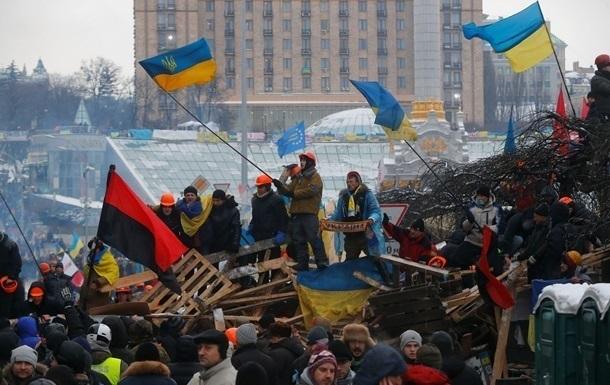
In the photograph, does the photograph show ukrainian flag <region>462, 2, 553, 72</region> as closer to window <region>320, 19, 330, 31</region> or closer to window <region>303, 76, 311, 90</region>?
window <region>303, 76, 311, 90</region>

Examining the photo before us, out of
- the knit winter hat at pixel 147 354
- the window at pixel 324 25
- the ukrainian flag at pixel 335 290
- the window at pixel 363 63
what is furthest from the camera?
the window at pixel 324 25

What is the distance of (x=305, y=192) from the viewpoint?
20203 millimetres

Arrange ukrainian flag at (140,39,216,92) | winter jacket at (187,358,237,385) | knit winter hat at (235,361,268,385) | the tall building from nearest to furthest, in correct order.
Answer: knit winter hat at (235,361,268,385) → winter jacket at (187,358,237,385) → ukrainian flag at (140,39,216,92) → the tall building

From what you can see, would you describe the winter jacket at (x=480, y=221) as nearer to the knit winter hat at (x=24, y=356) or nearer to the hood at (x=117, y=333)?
the hood at (x=117, y=333)

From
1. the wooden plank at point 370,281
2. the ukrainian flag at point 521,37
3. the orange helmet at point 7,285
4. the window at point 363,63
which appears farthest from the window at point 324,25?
the orange helmet at point 7,285

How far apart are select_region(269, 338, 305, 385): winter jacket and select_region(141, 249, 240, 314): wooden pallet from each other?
509 centimetres

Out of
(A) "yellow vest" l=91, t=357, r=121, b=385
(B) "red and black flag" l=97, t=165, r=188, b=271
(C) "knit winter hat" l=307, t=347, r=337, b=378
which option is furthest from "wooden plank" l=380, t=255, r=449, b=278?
(C) "knit winter hat" l=307, t=347, r=337, b=378

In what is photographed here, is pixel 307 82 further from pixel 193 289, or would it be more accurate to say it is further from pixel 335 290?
pixel 335 290

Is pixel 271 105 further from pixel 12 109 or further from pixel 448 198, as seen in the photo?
pixel 448 198

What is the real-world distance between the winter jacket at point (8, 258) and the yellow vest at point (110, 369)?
15.9ft

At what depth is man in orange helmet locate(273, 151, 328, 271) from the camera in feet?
66.1

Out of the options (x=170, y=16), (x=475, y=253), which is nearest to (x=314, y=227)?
(x=475, y=253)

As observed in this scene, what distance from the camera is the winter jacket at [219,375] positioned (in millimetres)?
11961

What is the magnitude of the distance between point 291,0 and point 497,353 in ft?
548
